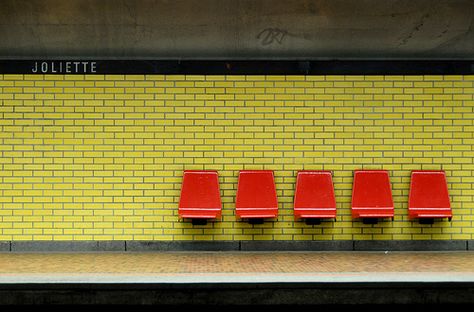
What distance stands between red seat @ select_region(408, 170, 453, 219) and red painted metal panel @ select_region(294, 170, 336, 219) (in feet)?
3.43

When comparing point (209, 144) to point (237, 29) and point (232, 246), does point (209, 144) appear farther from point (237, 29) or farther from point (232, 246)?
point (237, 29)

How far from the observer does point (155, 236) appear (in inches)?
336

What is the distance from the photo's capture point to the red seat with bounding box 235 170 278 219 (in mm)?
8273

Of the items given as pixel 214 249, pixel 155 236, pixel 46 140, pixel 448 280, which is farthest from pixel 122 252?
pixel 448 280

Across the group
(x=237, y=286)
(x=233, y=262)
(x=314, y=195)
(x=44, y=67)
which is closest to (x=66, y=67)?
(x=44, y=67)

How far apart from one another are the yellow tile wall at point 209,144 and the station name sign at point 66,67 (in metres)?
0.09

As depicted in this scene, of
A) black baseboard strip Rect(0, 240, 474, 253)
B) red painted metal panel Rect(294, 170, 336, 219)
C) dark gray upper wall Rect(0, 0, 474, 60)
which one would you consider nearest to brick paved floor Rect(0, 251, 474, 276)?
black baseboard strip Rect(0, 240, 474, 253)

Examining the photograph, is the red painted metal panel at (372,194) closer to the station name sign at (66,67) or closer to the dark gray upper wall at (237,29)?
the dark gray upper wall at (237,29)

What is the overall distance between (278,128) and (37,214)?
10.9 ft

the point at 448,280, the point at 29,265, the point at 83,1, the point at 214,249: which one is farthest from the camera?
the point at 214,249

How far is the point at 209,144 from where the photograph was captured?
8562 mm

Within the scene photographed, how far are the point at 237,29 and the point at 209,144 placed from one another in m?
1.53

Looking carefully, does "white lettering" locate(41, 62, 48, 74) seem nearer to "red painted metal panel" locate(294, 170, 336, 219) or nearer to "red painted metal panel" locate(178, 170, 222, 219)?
"red painted metal panel" locate(178, 170, 222, 219)

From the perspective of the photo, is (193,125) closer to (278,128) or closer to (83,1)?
(278,128)
